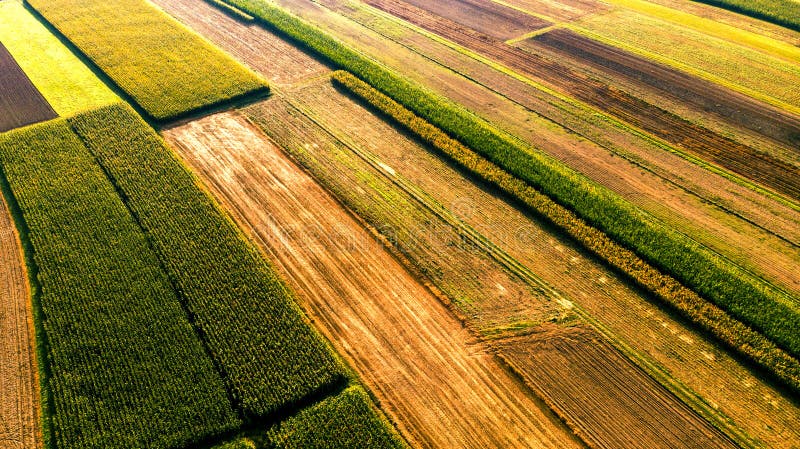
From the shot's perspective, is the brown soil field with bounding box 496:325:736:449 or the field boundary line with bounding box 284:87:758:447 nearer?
the brown soil field with bounding box 496:325:736:449

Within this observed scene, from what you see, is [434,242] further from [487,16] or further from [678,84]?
[487,16]

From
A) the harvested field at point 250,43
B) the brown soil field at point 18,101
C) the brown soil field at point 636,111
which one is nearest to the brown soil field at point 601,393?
the brown soil field at point 636,111

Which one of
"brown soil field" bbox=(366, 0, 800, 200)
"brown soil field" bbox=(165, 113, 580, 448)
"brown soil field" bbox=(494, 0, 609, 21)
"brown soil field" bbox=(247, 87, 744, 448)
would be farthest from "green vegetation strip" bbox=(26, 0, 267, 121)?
"brown soil field" bbox=(494, 0, 609, 21)

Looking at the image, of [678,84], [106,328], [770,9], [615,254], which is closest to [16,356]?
[106,328]

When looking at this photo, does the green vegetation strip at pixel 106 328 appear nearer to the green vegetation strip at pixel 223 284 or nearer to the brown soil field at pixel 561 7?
the green vegetation strip at pixel 223 284

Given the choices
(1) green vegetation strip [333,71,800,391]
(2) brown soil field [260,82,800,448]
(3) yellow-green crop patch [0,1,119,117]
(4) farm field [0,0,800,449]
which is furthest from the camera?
(3) yellow-green crop patch [0,1,119,117]

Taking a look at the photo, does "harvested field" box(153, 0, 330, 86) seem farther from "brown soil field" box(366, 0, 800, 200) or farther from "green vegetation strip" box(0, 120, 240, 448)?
"green vegetation strip" box(0, 120, 240, 448)

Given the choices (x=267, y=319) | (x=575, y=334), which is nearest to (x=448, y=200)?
(x=575, y=334)
